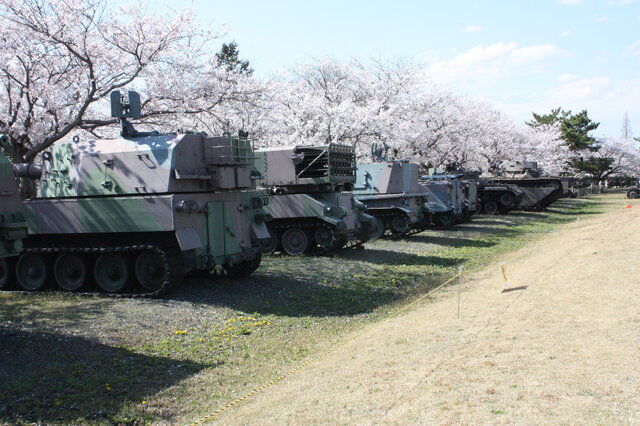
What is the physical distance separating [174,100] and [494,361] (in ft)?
45.6

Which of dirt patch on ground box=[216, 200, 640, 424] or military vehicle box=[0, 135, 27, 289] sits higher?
military vehicle box=[0, 135, 27, 289]

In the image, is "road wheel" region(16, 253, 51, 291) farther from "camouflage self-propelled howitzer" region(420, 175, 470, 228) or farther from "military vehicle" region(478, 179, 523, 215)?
"military vehicle" region(478, 179, 523, 215)

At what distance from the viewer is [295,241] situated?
17.8m

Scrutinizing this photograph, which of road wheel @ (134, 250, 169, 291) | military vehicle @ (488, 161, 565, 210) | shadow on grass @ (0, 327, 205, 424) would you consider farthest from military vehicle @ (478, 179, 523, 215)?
shadow on grass @ (0, 327, 205, 424)

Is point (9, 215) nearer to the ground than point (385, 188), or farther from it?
nearer to the ground

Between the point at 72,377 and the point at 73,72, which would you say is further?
the point at 73,72

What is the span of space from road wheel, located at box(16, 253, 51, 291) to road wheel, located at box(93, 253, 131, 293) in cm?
108

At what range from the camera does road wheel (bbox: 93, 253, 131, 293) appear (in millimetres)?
12008

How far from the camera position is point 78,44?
16312 millimetres

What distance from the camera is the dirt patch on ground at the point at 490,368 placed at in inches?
201

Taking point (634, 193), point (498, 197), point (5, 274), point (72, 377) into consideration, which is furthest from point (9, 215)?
point (634, 193)

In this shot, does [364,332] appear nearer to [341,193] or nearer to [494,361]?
[494,361]

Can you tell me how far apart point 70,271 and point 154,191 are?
2.33 metres

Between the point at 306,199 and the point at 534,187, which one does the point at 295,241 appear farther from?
the point at 534,187
